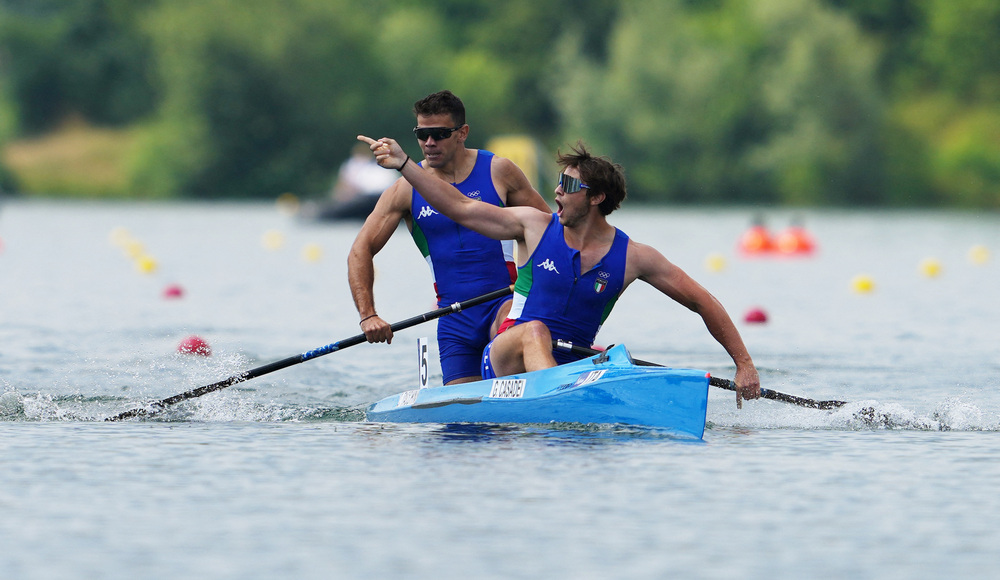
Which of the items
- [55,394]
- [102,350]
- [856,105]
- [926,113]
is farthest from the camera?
[926,113]

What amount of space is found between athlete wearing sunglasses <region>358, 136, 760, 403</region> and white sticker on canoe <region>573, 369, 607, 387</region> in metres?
0.21

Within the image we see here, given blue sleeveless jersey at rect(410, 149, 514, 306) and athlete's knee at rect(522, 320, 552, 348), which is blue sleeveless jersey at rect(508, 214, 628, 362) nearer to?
athlete's knee at rect(522, 320, 552, 348)

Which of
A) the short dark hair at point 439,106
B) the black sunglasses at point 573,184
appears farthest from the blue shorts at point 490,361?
the short dark hair at point 439,106

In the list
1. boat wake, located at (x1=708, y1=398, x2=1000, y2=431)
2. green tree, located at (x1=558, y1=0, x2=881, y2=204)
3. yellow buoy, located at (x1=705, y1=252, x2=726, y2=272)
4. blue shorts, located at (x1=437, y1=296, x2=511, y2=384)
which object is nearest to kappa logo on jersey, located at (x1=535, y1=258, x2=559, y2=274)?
blue shorts, located at (x1=437, y1=296, x2=511, y2=384)

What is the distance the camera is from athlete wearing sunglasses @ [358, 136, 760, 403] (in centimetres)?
741

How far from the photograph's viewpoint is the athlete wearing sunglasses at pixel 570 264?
741 cm

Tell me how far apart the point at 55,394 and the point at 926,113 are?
47.1 meters

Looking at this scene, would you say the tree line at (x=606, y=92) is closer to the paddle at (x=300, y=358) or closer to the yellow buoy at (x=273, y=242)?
the yellow buoy at (x=273, y=242)

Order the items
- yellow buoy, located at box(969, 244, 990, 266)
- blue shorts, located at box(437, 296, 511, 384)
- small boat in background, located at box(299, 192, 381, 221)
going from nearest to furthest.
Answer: blue shorts, located at box(437, 296, 511, 384) < yellow buoy, located at box(969, 244, 990, 266) < small boat in background, located at box(299, 192, 381, 221)

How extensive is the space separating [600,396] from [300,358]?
1.98m

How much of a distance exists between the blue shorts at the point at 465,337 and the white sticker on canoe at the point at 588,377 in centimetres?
100

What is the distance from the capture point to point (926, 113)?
52.8 meters

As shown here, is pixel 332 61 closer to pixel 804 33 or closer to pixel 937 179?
pixel 804 33

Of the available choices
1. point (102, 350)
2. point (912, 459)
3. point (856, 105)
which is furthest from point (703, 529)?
point (856, 105)
